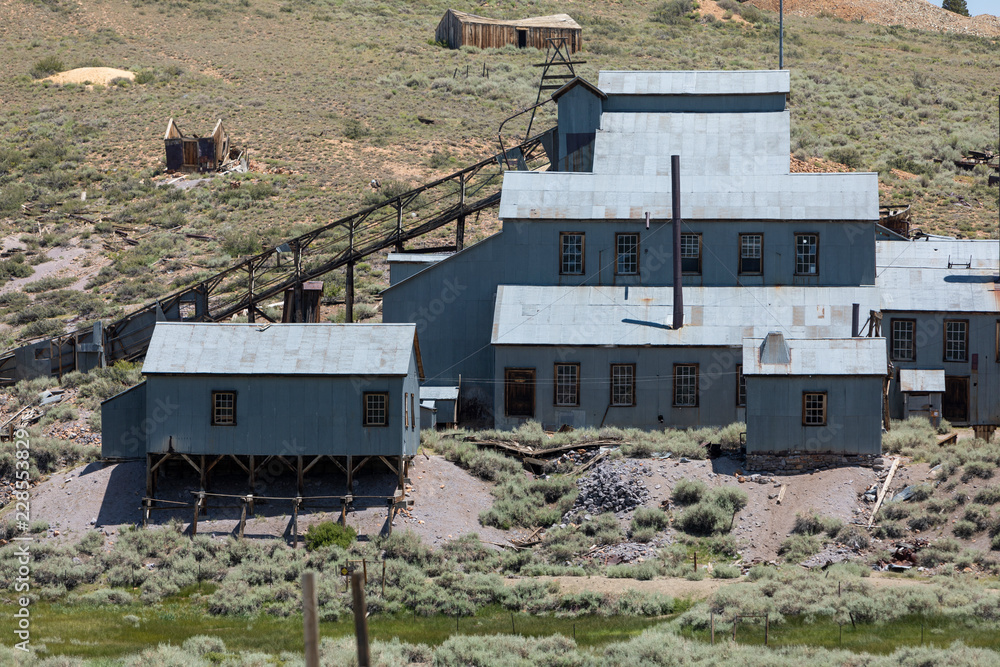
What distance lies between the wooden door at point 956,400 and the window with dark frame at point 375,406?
19.1 meters

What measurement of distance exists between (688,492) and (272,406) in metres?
11.0

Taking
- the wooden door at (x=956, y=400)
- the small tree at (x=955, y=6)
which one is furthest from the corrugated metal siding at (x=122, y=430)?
the small tree at (x=955, y=6)

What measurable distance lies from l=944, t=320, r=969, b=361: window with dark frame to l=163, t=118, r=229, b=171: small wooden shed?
41.7m

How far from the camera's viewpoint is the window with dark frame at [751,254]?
145 ft

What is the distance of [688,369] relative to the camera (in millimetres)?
41469

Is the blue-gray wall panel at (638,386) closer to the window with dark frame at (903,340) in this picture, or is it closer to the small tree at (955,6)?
the window with dark frame at (903,340)

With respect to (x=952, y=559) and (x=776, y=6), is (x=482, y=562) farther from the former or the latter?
(x=776, y=6)

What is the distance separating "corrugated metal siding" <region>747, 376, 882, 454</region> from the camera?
35.7 metres

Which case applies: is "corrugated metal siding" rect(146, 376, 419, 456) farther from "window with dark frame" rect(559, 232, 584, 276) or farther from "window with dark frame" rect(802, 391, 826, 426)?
"window with dark frame" rect(559, 232, 584, 276)

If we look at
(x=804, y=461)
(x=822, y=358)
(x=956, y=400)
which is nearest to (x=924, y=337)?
(x=956, y=400)

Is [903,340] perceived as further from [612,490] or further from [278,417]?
[278,417]

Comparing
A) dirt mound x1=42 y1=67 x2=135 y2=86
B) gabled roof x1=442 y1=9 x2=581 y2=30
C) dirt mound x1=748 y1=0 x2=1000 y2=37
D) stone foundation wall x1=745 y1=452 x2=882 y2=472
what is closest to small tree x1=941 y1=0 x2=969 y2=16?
dirt mound x1=748 y1=0 x2=1000 y2=37

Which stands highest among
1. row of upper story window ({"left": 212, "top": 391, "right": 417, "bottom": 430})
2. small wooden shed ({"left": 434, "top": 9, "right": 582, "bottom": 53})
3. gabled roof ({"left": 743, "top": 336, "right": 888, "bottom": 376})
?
small wooden shed ({"left": 434, "top": 9, "right": 582, "bottom": 53})

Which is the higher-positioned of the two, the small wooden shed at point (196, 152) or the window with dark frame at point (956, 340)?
the small wooden shed at point (196, 152)
